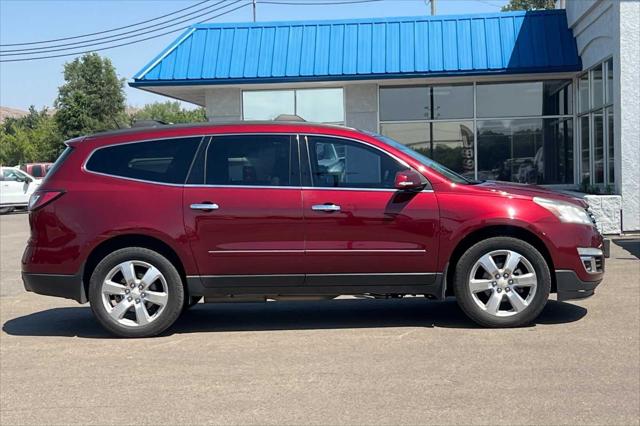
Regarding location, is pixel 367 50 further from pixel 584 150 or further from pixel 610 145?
pixel 610 145

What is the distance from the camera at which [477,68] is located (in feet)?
49.5

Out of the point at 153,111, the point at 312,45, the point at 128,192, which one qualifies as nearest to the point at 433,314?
the point at 128,192

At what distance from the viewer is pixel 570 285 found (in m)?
6.22

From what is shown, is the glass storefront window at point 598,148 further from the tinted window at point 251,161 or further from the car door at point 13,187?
the car door at point 13,187

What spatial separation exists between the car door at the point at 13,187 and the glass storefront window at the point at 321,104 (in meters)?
14.4

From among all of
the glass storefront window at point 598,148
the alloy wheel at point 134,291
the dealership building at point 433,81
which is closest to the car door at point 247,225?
the alloy wheel at point 134,291

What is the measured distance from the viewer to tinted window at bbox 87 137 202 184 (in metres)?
6.43

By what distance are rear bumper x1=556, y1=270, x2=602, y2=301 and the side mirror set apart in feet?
4.94

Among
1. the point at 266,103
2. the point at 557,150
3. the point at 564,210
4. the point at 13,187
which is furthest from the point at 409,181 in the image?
the point at 13,187

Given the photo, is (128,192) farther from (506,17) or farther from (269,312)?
(506,17)

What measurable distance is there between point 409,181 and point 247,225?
1524mm

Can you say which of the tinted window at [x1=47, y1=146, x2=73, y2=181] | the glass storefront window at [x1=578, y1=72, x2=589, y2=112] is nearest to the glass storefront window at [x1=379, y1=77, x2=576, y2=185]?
the glass storefront window at [x1=578, y1=72, x2=589, y2=112]

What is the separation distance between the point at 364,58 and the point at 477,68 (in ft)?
8.37

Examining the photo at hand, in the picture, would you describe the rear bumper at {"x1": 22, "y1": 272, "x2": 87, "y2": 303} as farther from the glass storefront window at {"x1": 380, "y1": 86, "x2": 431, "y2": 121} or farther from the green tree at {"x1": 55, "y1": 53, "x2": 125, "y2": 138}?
the green tree at {"x1": 55, "y1": 53, "x2": 125, "y2": 138}
